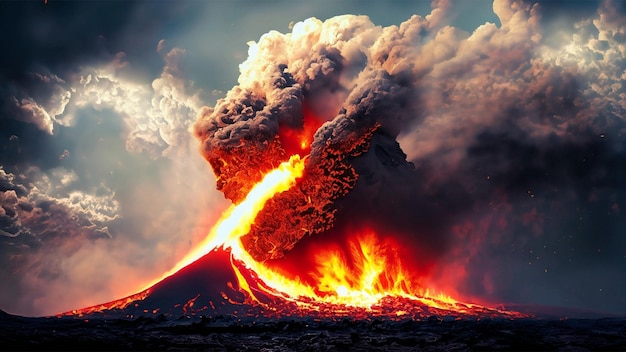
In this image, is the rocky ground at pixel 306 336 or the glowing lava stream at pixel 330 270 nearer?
the rocky ground at pixel 306 336

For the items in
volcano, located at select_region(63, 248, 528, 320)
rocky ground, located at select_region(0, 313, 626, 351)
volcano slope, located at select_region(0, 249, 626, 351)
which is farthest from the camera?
volcano, located at select_region(63, 248, 528, 320)

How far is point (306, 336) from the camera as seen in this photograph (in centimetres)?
2692

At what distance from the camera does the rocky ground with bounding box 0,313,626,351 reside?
22.3m

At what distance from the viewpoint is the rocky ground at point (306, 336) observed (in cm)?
2228

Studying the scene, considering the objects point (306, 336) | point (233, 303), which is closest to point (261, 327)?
point (306, 336)

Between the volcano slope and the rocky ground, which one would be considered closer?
the rocky ground

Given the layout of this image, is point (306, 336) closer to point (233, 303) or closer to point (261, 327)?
point (261, 327)

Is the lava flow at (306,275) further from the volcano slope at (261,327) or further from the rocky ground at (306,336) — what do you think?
the rocky ground at (306,336)

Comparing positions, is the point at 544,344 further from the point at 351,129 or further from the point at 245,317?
the point at 351,129

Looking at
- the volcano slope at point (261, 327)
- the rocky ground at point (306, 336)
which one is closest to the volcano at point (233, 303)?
the volcano slope at point (261, 327)

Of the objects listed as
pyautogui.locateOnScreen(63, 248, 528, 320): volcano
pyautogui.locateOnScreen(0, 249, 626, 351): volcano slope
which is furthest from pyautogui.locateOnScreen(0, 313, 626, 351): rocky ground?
pyautogui.locateOnScreen(63, 248, 528, 320): volcano

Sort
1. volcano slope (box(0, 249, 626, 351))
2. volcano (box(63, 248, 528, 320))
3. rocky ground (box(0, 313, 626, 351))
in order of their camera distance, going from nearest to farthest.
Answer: rocky ground (box(0, 313, 626, 351)) < volcano slope (box(0, 249, 626, 351)) < volcano (box(63, 248, 528, 320))

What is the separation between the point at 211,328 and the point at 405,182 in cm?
2825

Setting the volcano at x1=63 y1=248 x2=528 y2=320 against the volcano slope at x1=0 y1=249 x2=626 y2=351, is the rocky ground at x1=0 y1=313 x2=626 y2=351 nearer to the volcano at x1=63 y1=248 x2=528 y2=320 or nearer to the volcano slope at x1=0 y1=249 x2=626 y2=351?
the volcano slope at x1=0 y1=249 x2=626 y2=351
